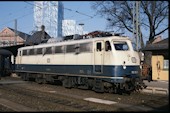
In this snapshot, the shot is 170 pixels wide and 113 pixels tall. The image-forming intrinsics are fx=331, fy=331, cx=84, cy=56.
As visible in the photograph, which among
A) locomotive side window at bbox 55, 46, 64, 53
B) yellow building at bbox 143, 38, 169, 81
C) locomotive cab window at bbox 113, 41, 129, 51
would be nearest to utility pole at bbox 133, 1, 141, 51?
yellow building at bbox 143, 38, 169, 81

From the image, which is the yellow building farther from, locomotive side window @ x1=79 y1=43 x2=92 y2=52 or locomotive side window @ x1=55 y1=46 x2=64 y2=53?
locomotive side window @ x1=79 y1=43 x2=92 y2=52

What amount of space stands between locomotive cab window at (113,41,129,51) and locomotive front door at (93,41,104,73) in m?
0.81

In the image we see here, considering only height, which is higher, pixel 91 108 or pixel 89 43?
pixel 89 43

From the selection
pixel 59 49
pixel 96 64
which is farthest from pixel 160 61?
pixel 96 64

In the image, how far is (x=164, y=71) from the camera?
27719 millimetres

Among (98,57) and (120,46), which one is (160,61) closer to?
(120,46)

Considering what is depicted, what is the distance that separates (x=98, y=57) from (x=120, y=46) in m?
1.43

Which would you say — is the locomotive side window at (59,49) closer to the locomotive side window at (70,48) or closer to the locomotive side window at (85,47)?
the locomotive side window at (70,48)

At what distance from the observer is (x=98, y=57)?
63.3 ft

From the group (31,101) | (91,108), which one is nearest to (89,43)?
(31,101)

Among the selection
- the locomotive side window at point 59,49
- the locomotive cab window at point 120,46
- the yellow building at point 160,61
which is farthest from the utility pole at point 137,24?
the locomotive side window at point 59,49

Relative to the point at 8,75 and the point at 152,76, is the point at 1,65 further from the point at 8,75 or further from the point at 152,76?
the point at 152,76

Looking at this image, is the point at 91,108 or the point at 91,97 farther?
the point at 91,97

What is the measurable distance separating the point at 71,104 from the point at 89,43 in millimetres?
5862
